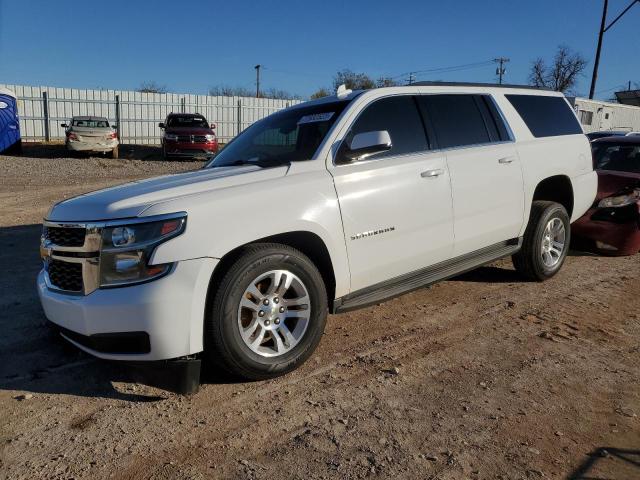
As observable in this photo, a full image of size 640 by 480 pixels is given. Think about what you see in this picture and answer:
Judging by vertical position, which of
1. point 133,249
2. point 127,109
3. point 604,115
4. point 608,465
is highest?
point 604,115

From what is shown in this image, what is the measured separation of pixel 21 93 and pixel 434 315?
2620 cm

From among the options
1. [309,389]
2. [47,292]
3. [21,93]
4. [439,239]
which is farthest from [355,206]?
[21,93]

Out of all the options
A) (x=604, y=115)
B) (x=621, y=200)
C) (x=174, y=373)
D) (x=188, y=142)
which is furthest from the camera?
(x=604, y=115)

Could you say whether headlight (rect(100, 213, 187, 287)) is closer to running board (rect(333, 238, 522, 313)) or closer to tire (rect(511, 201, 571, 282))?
running board (rect(333, 238, 522, 313))

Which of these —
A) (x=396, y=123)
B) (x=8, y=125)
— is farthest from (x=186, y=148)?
(x=396, y=123)

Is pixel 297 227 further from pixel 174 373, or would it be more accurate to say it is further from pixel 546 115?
pixel 546 115

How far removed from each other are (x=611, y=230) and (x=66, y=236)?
5925mm

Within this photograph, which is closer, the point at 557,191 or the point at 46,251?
the point at 46,251

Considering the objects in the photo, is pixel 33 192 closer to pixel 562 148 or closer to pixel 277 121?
pixel 277 121

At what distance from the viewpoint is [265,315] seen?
3322mm

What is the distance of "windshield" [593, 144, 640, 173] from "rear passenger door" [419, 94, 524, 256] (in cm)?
304

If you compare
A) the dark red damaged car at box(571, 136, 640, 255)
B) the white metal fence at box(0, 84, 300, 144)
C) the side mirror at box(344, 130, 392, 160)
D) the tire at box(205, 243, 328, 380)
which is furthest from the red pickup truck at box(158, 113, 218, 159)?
the tire at box(205, 243, 328, 380)

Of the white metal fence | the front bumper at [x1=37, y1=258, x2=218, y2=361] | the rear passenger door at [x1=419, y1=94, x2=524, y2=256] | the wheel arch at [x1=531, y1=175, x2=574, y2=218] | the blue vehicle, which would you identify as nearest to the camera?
the front bumper at [x1=37, y1=258, x2=218, y2=361]

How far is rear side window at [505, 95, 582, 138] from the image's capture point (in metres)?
5.30
